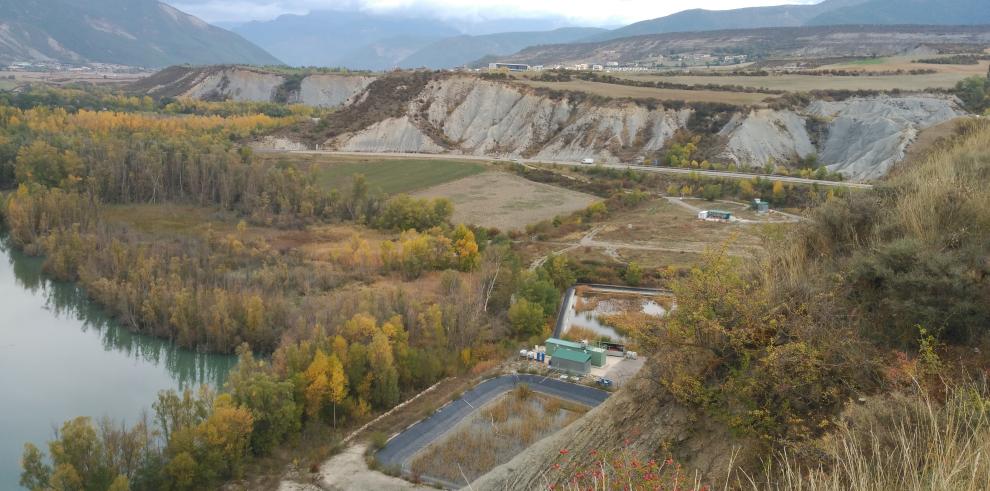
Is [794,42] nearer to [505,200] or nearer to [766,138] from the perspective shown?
[766,138]

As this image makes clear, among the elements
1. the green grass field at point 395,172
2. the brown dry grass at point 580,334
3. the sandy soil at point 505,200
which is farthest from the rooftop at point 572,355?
the green grass field at point 395,172

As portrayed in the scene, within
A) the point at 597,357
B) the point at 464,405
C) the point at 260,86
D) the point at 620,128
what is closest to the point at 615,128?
the point at 620,128

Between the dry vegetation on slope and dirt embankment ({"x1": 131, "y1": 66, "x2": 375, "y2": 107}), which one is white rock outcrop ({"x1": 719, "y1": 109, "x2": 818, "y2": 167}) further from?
dirt embankment ({"x1": 131, "y1": 66, "x2": 375, "y2": 107})

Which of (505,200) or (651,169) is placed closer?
(505,200)

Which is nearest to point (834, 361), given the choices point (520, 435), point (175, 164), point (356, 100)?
point (520, 435)

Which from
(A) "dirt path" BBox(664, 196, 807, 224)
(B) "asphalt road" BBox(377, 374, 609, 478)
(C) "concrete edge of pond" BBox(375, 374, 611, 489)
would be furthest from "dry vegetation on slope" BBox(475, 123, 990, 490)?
(A) "dirt path" BBox(664, 196, 807, 224)
